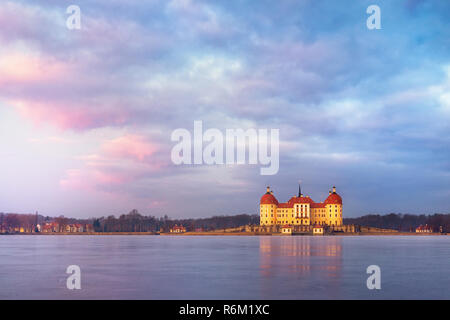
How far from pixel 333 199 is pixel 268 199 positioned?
22.4 metres

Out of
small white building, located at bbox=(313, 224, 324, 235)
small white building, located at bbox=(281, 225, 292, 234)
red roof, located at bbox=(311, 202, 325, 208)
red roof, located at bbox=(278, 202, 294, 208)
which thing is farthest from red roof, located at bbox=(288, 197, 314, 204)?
small white building, located at bbox=(281, 225, 292, 234)

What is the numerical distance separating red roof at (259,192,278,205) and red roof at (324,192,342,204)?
17.8 metres

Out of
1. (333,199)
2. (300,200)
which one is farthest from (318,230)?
(300,200)

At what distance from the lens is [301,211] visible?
557 ft

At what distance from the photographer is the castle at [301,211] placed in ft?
553

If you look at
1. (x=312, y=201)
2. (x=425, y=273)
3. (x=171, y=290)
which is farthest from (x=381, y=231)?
(x=171, y=290)

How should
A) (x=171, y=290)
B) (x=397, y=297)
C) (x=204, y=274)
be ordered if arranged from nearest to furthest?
1. (x=397, y=297)
2. (x=171, y=290)
3. (x=204, y=274)

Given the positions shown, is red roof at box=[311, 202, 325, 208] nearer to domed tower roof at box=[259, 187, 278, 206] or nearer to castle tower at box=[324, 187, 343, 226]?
castle tower at box=[324, 187, 343, 226]

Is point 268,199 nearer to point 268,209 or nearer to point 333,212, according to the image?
point 268,209

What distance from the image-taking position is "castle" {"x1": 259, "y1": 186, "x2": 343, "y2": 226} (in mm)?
168625

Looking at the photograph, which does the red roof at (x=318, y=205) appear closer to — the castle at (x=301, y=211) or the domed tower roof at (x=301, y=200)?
the castle at (x=301, y=211)
